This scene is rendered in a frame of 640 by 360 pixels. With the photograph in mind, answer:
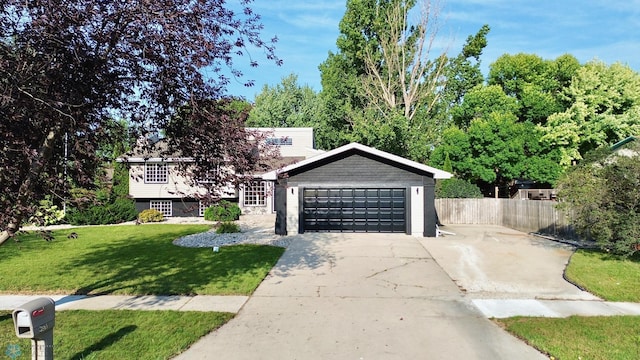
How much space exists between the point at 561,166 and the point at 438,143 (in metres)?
9.40

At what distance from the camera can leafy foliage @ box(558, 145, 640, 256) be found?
10219 millimetres

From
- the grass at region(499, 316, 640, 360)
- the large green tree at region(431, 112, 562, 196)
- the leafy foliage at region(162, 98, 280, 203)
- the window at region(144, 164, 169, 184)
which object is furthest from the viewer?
the large green tree at region(431, 112, 562, 196)

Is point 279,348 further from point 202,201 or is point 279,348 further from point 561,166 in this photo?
point 561,166

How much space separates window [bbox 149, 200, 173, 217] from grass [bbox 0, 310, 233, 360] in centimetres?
2032

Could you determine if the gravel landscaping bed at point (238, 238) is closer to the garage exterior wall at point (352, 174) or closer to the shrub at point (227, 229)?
the shrub at point (227, 229)

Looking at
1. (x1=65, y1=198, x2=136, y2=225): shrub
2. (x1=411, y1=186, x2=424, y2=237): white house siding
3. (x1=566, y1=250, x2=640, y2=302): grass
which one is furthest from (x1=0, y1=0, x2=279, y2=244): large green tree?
(x1=65, y1=198, x2=136, y2=225): shrub

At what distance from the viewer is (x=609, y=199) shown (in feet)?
34.5

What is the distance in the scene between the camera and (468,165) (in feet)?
101

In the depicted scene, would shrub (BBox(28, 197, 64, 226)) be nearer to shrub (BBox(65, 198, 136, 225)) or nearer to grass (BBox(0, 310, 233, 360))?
grass (BBox(0, 310, 233, 360))

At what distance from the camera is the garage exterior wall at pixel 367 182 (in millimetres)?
16891

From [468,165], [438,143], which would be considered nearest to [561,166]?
[468,165]

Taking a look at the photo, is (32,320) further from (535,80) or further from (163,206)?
(535,80)

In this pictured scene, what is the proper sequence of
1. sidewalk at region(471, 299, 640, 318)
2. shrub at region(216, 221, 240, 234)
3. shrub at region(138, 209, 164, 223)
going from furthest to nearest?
shrub at region(138, 209, 164, 223) < shrub at region(216, 221, 240, 234) < sidewalk at region(471, 299, 640, 318)

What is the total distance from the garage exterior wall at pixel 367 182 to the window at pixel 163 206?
1235 cm
